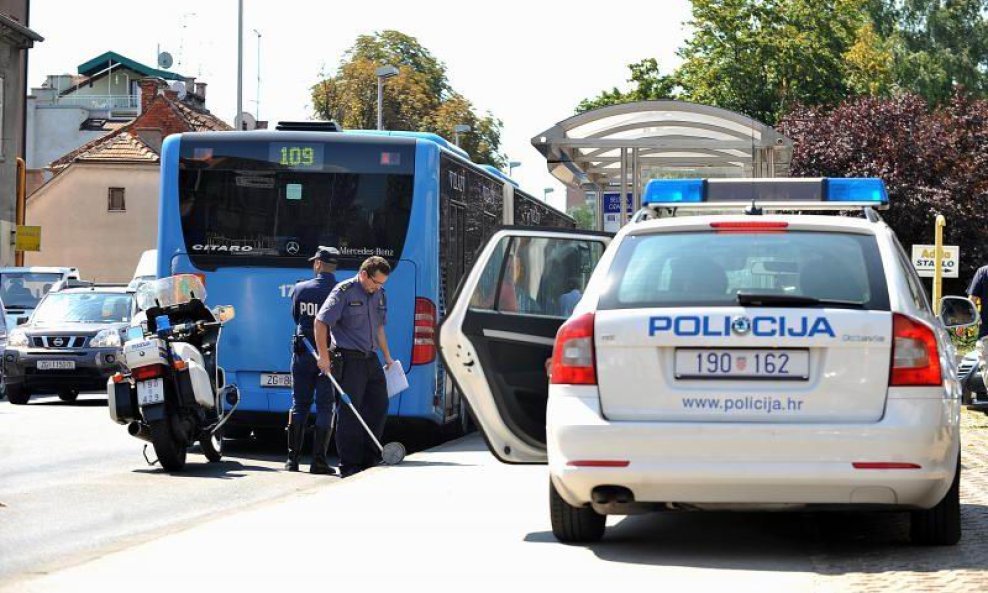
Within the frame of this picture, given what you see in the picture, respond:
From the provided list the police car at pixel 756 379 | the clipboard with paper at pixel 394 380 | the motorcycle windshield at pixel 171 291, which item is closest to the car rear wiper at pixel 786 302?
the police car at pixel 756 379

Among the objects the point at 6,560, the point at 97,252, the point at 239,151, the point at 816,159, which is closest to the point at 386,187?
the point at 239,151

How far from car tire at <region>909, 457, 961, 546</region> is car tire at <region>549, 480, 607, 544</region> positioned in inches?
61.6

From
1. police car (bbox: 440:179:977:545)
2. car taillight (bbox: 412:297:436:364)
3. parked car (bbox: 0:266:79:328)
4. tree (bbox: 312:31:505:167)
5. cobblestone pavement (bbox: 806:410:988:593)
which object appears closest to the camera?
cobblestone pavement (bbox: 806:410:988:593)

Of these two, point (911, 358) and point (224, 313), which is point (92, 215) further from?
point (911, 358)

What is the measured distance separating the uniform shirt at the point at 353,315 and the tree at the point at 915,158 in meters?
36.6

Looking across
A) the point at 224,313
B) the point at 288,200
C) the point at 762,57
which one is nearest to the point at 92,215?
the point at 762,57

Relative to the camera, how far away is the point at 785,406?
7.93 meters

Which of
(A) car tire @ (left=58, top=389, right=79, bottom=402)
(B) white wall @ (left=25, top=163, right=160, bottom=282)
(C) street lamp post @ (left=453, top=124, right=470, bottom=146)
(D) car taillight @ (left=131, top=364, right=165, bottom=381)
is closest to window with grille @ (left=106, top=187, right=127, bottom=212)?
(B) white wall @ (left=25, top=163, right=160, bottom=282)

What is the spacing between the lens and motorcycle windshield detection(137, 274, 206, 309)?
1459 centimetres

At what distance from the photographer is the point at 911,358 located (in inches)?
311

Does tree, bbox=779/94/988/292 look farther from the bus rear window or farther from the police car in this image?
the police car

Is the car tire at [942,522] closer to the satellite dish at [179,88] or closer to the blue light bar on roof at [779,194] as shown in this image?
the blue light bar on roof at [779,194]

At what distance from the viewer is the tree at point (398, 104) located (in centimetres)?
6606

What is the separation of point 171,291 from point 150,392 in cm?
114
